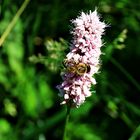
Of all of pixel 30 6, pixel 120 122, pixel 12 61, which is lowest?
pixel 120 122

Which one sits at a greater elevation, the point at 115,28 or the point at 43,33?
the point at 43,33

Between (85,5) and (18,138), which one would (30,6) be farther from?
(18,138)

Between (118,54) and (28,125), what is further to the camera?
(118,54)

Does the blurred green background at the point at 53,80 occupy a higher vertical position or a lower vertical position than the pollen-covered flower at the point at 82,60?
higher

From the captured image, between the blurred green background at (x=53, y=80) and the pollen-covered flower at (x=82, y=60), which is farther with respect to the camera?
the blurred green background at (x=53, y=80)

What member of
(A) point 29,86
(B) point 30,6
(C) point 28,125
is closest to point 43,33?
(B) point 30,6

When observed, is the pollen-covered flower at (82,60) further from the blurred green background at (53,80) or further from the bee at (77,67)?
the blurred green background at (53,80)

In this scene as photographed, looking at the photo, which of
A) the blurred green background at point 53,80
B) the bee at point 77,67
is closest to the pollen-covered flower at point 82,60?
the bee at point 77,67
